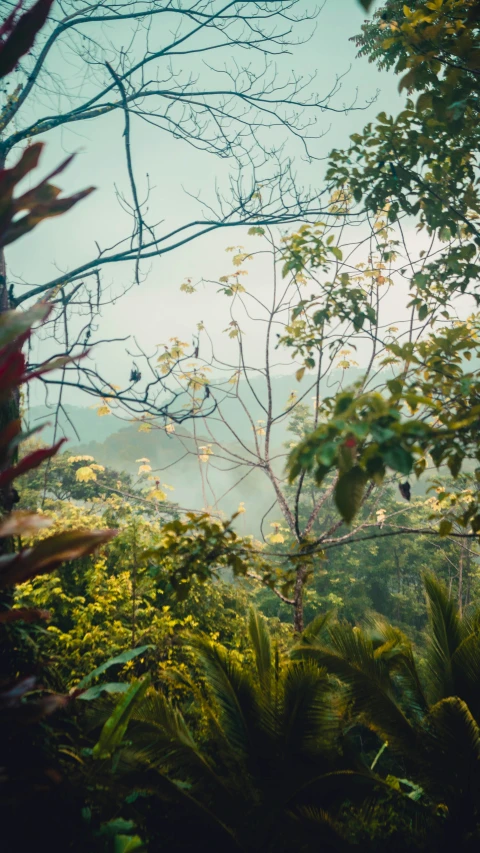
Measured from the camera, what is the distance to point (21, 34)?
702 millimetres

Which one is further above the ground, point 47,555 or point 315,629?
point 315,629

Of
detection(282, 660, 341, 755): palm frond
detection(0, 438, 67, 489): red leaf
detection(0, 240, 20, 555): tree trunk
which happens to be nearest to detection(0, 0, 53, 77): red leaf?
detection(0, 240, 20, 555): tree trunk

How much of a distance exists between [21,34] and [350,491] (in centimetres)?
118

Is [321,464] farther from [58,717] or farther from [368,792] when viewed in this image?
[368,792]

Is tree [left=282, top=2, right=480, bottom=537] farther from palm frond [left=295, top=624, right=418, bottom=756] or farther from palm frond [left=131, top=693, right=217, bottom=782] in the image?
palm frond [left=131, top=693, right=217, bottom=782]

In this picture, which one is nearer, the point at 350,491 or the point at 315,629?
the point at 350,491

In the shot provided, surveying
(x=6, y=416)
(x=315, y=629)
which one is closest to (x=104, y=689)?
(x=6, y=416)

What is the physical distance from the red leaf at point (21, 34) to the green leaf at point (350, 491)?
1111 millimetres

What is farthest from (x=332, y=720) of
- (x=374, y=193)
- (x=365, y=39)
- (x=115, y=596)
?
(x=365, y=39)

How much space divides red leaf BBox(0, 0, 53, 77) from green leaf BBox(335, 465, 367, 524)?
43.7 inches

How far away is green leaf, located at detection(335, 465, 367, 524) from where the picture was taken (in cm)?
114

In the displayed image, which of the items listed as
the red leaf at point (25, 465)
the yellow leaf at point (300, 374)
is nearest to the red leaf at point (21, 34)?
the red leaf at point (25, 465)

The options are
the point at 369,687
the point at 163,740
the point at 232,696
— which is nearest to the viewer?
the point at 163,740

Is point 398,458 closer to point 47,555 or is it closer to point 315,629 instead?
point 47,555
